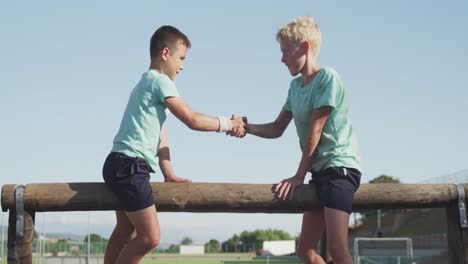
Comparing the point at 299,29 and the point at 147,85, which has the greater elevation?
the point at 299,29

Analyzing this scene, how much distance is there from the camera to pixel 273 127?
5.93 metres

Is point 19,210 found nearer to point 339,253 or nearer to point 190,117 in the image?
point 190,117

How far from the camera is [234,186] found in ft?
17.2

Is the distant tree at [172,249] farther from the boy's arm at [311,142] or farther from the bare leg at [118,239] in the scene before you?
the boy's arm at [311,142]

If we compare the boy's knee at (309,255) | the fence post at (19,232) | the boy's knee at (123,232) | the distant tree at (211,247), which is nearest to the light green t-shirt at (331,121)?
the boy's knee at (309,255)

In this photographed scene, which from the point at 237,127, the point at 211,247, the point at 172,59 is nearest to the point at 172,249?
the point at 211,247

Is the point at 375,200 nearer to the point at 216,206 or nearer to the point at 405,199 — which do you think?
the point at 405,199

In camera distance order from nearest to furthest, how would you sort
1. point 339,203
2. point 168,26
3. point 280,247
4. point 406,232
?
1. point 339,203
2. point 168,26
3. point 406,232
4. point 280,247

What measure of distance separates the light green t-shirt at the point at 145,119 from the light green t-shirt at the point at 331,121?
1013mm

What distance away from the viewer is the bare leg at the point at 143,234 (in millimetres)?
4875

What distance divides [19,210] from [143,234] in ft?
3.09

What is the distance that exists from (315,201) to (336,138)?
0.49m

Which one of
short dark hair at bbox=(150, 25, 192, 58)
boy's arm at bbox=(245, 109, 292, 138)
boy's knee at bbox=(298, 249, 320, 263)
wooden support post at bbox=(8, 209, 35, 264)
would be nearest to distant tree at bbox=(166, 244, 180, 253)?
boy's arm at bbox=(245, 109, 292, 138)

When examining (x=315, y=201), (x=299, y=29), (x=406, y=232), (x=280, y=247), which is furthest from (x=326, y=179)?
(x=280, y=247)
